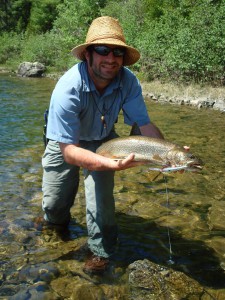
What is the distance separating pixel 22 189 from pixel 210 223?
3.54 metres

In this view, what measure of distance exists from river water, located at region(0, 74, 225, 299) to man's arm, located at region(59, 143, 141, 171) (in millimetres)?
1435

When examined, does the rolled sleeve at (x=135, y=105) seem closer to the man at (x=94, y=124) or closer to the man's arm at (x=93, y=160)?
the man at (x=94, y=124)

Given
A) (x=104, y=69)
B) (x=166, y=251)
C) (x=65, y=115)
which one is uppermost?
(x=104, y=69)

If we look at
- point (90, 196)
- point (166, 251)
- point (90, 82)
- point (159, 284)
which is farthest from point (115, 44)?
point (166, 251)

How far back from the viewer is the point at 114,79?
4.52 metres

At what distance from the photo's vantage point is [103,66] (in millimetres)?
4211

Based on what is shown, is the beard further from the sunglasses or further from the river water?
the river water

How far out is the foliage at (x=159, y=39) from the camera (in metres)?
20.4

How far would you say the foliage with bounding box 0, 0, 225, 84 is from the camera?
20359 millimetres

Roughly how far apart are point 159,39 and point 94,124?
73.1 ft

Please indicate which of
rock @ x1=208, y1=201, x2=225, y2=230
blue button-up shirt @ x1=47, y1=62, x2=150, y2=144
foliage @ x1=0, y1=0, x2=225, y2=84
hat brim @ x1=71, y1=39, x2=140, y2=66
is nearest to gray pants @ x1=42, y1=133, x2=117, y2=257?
blue button-up shirt @ x1=47, y1=62, x2=150, y2=144

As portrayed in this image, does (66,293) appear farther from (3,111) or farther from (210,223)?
(3,111)

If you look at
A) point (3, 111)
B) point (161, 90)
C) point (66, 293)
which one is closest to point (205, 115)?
point (161, 90)

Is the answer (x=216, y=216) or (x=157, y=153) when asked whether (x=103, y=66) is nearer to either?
(x=157, y=153)
